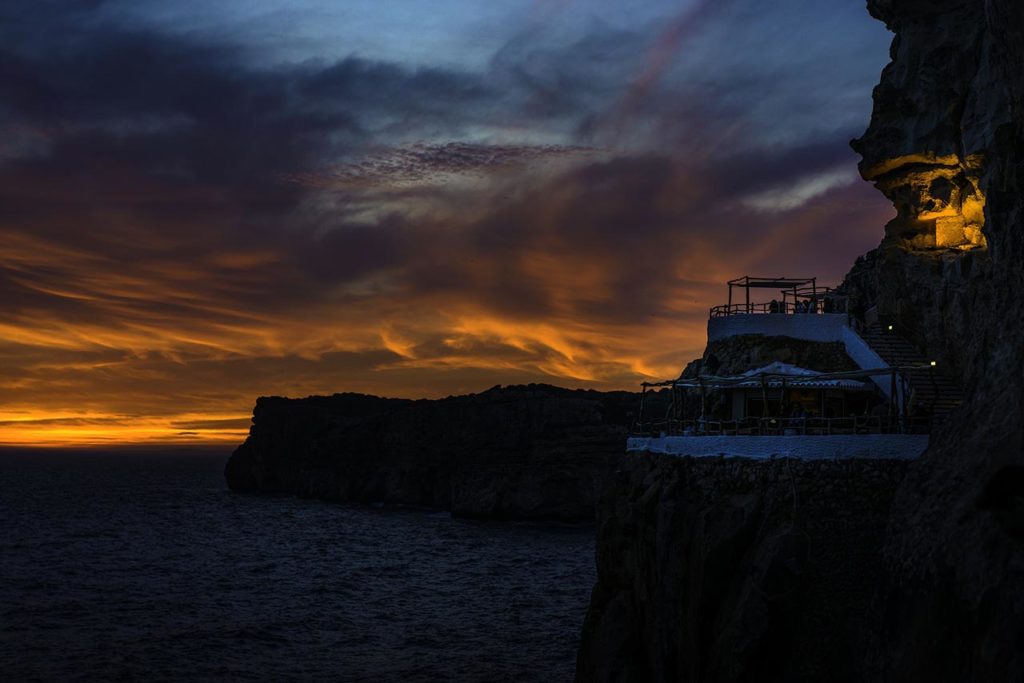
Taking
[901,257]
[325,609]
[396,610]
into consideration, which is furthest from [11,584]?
[901,257]

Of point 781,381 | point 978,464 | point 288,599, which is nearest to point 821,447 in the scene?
point 978,464

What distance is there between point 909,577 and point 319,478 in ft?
467

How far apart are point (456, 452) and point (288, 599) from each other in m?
83.3

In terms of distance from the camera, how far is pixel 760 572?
23.4 meters

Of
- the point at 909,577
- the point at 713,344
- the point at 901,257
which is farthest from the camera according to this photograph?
the point at 713,344

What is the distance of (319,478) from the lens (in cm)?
15500

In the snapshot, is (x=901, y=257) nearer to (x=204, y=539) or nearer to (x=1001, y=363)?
(x=1001, y=363)

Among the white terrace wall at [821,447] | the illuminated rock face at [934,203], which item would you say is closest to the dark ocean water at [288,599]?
the white terrace wall at [821,447]

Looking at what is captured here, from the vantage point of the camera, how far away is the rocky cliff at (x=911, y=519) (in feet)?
61.5

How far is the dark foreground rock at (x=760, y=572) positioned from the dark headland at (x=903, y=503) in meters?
0.05

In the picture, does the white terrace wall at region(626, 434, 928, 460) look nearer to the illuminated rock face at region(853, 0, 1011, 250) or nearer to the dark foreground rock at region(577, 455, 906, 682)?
the dark foreground rock at region(577, 455, 906, 682)

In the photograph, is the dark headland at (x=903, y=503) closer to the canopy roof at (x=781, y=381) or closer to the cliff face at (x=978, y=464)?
the cliff face at (x=978, y=464)

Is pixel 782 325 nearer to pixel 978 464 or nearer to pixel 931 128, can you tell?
pixel 931 128

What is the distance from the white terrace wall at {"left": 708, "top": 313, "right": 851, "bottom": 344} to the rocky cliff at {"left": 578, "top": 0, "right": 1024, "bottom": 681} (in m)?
5.78
